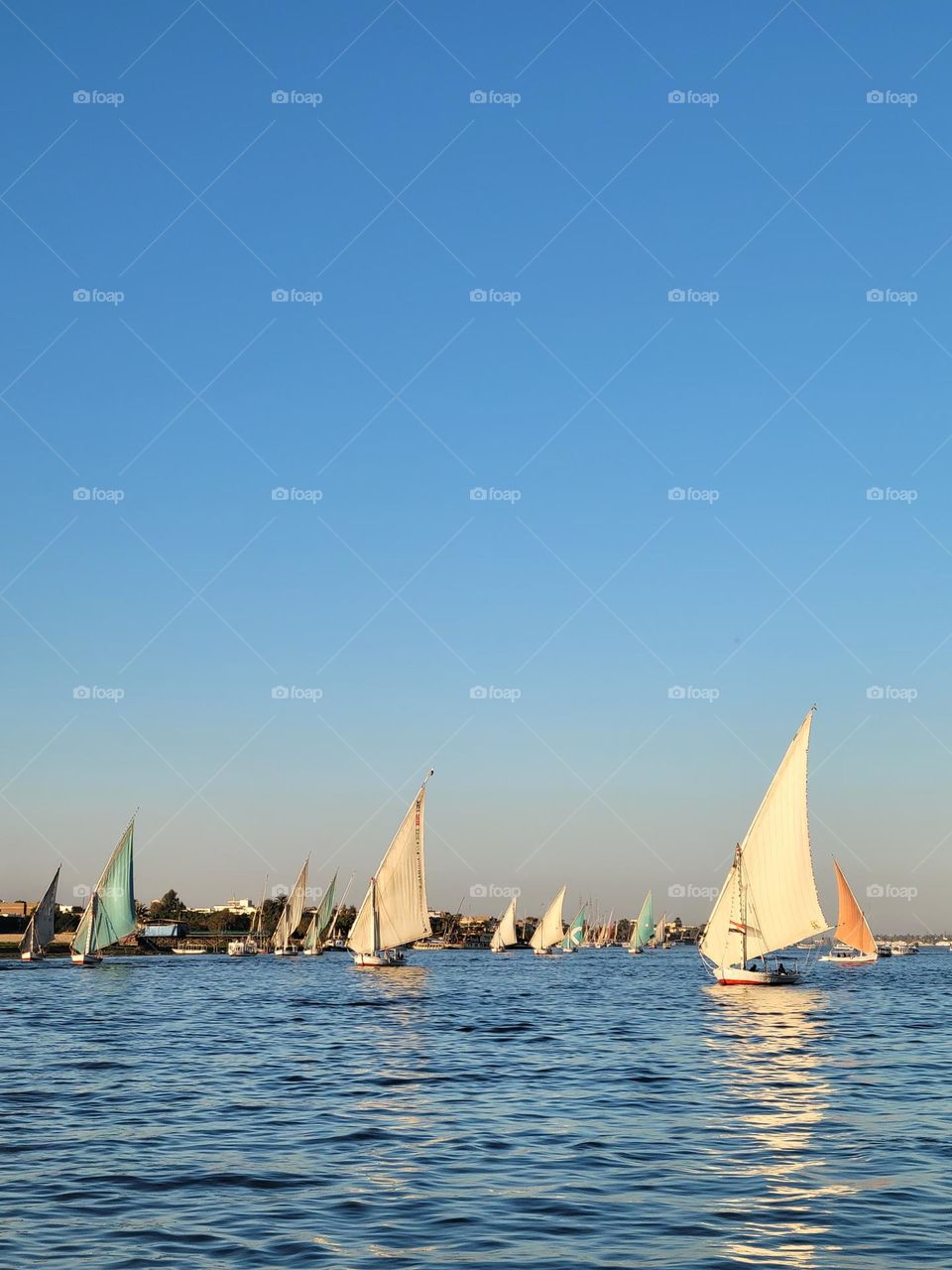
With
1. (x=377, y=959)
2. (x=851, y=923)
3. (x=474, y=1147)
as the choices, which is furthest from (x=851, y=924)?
(x=474, y=1147)

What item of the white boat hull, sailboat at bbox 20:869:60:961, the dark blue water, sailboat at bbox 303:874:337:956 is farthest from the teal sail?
the dark blue water

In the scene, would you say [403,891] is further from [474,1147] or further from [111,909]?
[474,1147]

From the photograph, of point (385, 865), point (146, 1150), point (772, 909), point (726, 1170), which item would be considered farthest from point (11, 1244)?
point (385, 865)

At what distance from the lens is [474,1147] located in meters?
25.3

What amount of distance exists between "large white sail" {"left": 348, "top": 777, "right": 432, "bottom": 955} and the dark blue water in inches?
1733

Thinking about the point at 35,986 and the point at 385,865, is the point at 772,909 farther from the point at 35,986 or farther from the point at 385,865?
the point at 35,986

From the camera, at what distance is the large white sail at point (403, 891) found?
101 m

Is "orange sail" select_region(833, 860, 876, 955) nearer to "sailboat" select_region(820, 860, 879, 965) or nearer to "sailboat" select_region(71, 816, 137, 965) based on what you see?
"sailboat" select_region(820, 860, 879, 965)

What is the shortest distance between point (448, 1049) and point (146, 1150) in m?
22.7

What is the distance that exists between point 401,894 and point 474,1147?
80447 millimetres

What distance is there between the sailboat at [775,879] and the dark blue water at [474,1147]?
19.5m

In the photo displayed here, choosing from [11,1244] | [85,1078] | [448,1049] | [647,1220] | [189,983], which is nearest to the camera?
[11,1244]

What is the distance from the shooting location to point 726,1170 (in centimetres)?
2269

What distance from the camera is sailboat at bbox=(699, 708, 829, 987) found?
75.1 m
